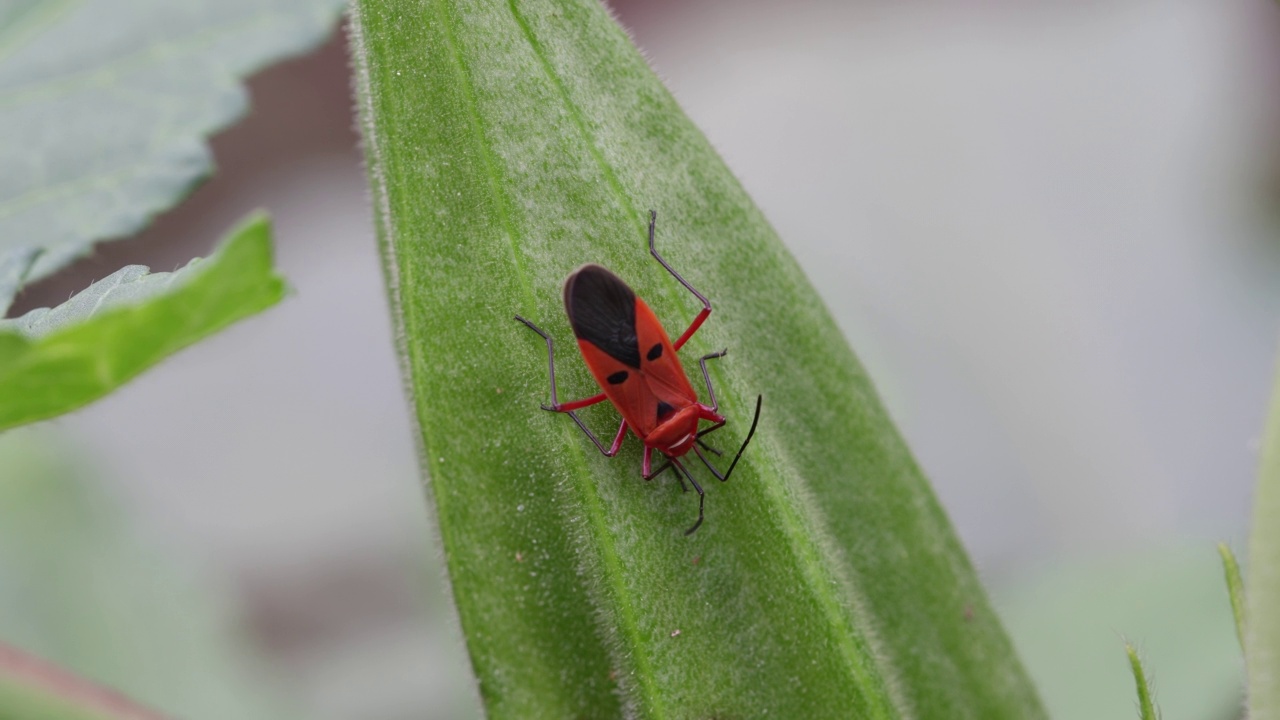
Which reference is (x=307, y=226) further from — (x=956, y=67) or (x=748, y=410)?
(x=748, y=410)

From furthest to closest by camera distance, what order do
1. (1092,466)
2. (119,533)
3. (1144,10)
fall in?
(1144,10) < (1092,466) < (119,533)

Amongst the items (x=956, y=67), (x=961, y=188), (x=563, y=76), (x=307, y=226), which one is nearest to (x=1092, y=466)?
(x=961, y=188)

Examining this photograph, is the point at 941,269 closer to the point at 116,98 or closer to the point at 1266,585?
the point at 116,98

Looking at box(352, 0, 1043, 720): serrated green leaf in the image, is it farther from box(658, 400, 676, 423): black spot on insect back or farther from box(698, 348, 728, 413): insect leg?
box(658, 400, 676, 423): black spot on insect back

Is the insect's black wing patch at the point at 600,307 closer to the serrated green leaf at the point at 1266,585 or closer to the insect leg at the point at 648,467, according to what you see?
the insect leg at the point at 648,467

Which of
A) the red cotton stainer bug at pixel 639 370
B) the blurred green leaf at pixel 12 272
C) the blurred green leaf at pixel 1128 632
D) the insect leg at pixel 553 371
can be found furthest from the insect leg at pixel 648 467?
the blurred green leaf at pixel 1128 632

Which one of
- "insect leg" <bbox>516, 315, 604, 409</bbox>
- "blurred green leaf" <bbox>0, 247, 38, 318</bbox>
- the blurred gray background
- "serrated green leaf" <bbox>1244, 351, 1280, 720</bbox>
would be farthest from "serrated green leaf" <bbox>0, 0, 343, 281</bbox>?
the blurred gray background
